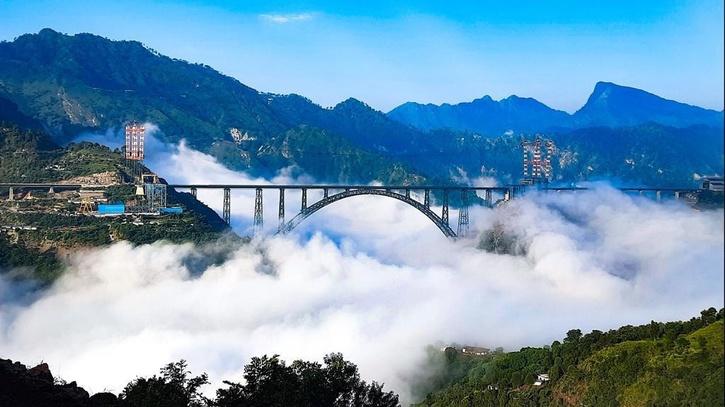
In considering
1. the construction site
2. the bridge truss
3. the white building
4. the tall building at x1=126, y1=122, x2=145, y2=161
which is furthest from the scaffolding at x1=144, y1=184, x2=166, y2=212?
the white building

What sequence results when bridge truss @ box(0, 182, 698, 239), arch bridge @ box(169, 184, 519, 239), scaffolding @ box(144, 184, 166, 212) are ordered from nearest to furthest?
bridge truss @ box(0, 182, 698, 239), scaffolding @ box(144, 184, 166, 212), arch bridge @ box(169, 184, 519, 239)

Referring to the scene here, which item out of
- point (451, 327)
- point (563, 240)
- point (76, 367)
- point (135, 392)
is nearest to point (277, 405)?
point (135, 392)

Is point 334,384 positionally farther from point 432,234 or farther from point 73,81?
point 73,81

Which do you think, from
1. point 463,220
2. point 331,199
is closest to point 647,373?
point 331,199

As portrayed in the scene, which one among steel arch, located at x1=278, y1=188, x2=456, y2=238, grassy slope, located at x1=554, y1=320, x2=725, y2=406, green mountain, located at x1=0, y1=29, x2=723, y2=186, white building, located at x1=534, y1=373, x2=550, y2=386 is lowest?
white building, located at x1=534, y1=373, x2=550, y2=386

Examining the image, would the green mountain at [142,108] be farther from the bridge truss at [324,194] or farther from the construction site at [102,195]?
the construction site at [102,195]

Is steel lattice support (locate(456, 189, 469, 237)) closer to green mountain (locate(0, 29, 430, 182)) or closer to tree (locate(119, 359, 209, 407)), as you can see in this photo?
green mountain (locate(0, 29, 430, 182))

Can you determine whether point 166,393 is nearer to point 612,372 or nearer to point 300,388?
point 300,388
